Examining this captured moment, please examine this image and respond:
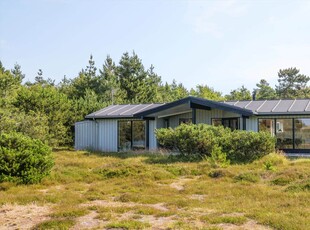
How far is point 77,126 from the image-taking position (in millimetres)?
22438

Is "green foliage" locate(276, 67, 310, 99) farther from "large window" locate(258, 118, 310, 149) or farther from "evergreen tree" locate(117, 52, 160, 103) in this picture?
"large window" locate(258, 118, 310, 149)

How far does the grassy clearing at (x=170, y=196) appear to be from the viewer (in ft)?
20.4

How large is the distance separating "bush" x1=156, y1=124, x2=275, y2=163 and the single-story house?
3288mm

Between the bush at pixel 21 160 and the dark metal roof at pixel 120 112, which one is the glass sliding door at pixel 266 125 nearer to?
the dark metal roof at pixel 120 112

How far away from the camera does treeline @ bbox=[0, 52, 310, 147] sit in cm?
→ 1859

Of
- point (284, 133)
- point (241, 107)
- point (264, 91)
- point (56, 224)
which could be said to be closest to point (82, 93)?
point (241, 107)

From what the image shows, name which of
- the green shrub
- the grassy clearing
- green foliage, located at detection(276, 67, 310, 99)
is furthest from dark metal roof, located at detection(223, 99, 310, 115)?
green foliage, located at detection(276, 67, 310, 99)

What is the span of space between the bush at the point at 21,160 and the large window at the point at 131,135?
34.8 ft

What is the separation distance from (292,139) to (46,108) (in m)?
14.6

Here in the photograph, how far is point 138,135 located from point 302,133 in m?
9.50

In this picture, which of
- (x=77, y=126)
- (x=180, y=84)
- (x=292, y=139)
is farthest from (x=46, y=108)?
(x=180, y=84)

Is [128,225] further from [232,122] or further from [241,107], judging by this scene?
[232,122]

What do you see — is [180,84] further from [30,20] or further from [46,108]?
[30,20]

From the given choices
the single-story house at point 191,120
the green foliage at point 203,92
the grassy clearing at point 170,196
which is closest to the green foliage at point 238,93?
the green foliage at point 203,92
